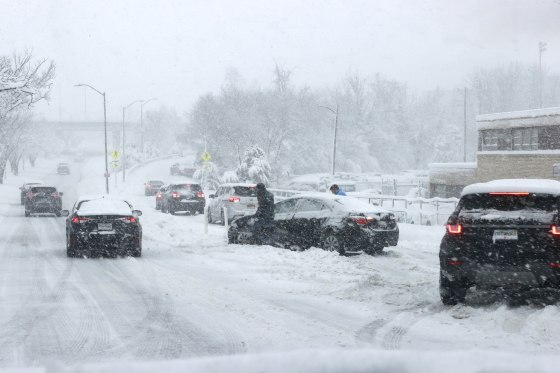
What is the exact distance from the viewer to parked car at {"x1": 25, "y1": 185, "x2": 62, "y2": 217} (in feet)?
106

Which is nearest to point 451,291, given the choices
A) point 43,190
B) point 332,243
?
point 332,243

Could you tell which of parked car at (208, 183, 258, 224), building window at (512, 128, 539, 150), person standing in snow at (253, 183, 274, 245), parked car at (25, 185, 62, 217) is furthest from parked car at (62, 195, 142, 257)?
building window at (512, 128, 539, 150)

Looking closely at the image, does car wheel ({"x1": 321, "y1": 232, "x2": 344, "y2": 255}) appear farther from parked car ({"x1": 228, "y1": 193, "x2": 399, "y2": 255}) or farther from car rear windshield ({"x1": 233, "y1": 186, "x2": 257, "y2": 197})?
car rear windshield ({"x1": 233, "y1": 186, "x2": 257, "y2": 197})

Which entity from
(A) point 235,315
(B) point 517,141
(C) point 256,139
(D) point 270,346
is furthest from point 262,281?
(C) point 256,139

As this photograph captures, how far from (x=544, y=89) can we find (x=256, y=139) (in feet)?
Answer: 149

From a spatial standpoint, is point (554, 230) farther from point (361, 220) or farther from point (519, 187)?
point (361, 220)

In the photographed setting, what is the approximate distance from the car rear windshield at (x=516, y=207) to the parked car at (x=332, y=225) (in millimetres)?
6131

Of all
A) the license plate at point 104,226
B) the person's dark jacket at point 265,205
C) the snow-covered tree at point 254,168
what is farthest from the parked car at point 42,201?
the snow-covered tree at point 254,168

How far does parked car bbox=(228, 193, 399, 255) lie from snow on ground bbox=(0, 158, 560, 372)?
435 millimetres

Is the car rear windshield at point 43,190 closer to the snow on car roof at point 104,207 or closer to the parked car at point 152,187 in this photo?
the snow on car roof at point 104,207

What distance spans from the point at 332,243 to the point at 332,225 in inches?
15.6

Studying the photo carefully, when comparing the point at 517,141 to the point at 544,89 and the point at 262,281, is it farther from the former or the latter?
the point at 544,89

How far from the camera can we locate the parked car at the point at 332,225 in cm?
1453

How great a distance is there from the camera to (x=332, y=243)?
1471 centimetres
